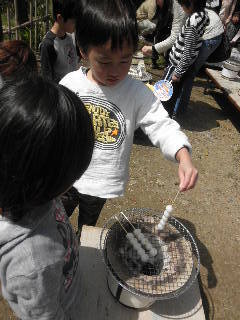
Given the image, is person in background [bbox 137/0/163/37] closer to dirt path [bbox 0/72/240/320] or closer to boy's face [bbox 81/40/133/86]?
dirt path [bbox 0/72/240/320]

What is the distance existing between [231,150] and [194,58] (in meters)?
1.47

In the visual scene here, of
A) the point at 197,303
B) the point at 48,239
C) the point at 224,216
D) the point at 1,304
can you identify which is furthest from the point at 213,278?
the point at 48,239

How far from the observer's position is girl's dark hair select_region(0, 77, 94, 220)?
2.63 ft

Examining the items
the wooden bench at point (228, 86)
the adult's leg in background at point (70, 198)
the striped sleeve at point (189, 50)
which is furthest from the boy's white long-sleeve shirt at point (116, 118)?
the wooden bench at point (228, 86)

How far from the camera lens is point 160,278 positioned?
1.56 metres

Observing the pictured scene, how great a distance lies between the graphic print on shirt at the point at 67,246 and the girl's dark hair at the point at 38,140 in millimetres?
273

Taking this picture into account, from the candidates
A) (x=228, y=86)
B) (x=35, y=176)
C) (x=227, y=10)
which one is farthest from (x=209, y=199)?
(x=227, y=10)

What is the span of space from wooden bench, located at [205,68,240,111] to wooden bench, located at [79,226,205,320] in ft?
12.8

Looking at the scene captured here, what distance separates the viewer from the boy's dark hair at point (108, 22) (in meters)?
1.38

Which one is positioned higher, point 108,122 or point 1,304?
point 108,122

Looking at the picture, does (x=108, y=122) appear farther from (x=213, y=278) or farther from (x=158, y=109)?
(x=213, y=278)

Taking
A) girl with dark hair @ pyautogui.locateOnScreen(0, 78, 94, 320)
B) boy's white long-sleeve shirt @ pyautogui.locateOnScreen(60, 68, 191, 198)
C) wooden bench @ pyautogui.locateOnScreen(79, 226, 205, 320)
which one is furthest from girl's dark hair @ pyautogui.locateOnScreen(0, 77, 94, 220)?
wooden bench @ pyautogui.locateOnScreen(79, 226, 205, 320)

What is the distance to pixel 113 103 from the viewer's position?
1.71 m

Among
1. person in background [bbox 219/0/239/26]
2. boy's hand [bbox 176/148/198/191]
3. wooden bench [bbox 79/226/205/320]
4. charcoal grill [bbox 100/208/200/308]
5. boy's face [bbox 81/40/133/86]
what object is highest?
boy's face [bbox 81/40/133/86]
